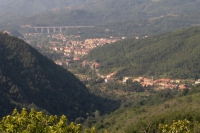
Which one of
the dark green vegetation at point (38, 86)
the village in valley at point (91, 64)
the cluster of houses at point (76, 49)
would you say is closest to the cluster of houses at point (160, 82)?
the village in valley at point (91, 64)

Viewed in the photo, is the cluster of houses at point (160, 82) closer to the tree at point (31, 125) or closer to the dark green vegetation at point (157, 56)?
the dark green vegetation at point (157, 56)

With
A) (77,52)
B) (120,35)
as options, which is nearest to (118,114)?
(77,52)

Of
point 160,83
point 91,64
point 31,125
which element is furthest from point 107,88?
point 31,125

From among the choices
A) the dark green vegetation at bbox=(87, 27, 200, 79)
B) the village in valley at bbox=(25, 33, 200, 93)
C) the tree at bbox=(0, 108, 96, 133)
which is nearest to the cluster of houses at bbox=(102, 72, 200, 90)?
the village in valley at bbox=(25, 33, 200, 93)

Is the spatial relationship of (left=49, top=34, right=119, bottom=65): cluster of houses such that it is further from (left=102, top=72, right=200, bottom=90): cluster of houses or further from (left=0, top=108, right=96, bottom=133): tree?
(left=0, top=108, right=96, bottom=133): tree

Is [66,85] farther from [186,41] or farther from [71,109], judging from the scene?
[186,41]
